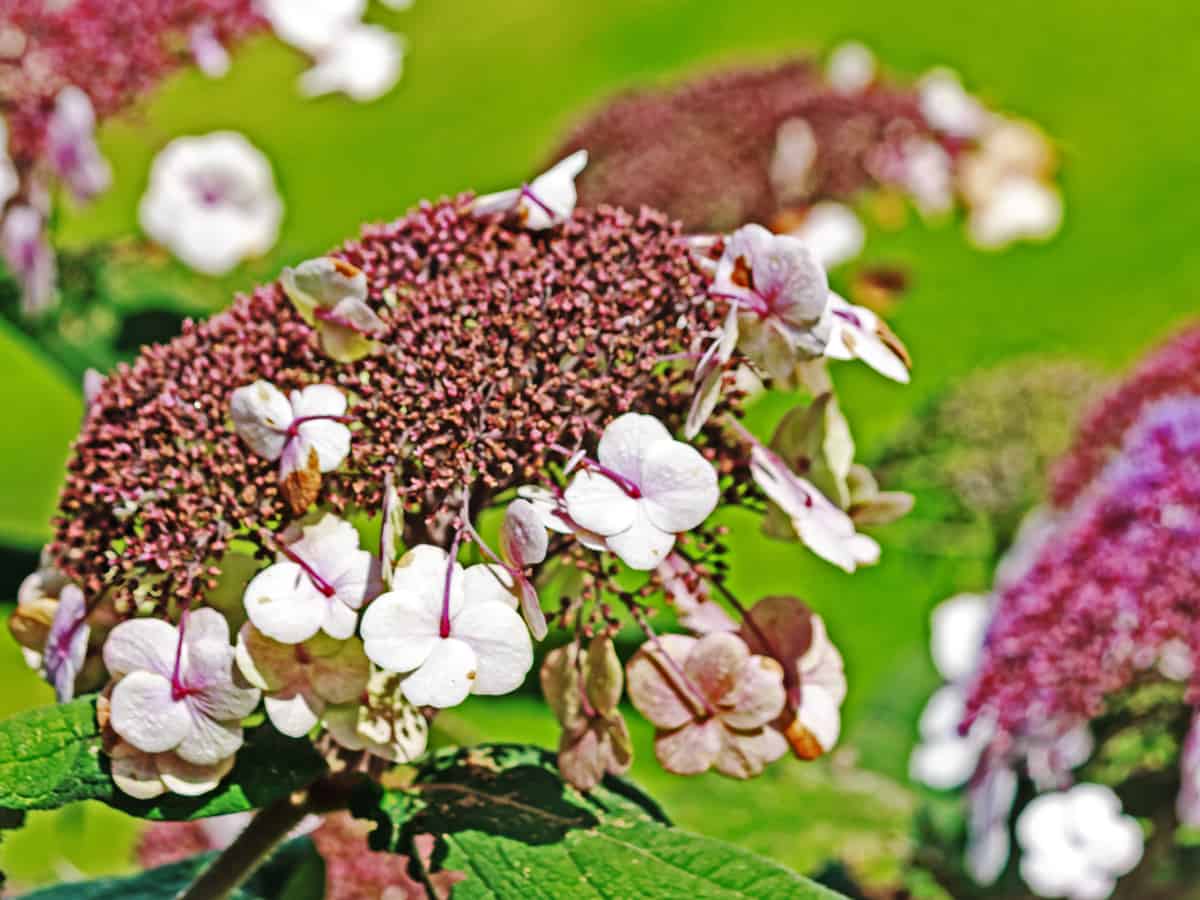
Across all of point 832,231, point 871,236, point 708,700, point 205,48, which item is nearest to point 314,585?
point 708,700

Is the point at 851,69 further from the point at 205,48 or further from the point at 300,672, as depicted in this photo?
the point at 300,672

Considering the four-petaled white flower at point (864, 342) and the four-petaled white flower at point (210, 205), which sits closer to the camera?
the four-petaled white flower at point (864, 342)

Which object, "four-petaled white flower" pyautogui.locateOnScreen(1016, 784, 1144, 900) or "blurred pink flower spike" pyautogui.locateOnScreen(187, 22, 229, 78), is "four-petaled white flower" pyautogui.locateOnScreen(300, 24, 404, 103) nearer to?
"blurred pink flower spike" pyautogui.locateOnScreen(187, 22, 229, 78)

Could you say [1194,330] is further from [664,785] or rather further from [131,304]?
[131,304]

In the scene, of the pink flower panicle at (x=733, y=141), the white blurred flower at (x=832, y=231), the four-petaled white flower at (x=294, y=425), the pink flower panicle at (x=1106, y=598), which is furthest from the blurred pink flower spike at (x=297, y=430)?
the white blurred flower at (x=832, y=231)

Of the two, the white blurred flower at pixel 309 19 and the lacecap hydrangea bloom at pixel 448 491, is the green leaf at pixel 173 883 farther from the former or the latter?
the white blurred flower at pixel 309 19

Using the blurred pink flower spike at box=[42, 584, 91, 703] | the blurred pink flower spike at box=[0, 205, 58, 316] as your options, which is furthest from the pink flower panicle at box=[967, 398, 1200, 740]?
the blurred pink flower spike at box=[0, 205, 58, 316]
